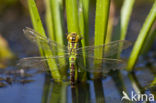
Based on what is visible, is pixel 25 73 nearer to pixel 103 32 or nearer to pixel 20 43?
pixel 103 32

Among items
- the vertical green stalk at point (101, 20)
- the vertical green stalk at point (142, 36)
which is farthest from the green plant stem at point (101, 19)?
the vertical green stalk at point (142, 36)

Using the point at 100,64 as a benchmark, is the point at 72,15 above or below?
above

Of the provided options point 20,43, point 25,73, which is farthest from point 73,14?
point 20,43

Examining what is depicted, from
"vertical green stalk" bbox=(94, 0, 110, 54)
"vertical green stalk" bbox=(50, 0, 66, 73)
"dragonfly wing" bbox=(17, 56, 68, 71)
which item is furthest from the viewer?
"vertical green stalk" bbox=(50, 0, 66, 73)

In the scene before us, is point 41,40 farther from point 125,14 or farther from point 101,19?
point 125,14

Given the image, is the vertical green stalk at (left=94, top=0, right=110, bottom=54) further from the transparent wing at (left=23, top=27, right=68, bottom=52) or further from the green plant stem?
the transparent wing at (left=23, top=27, right=68, bottom=52)

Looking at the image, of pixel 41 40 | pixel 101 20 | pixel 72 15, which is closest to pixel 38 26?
pixel 41 40

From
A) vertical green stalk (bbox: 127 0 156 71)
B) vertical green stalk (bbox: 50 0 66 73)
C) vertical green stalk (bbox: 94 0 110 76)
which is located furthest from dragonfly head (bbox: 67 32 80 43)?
vertical green stalk (bbox: 127 0 156 71)

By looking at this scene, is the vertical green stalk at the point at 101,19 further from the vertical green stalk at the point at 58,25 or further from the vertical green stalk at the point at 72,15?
the vertical green stalk at the point at 58,25
